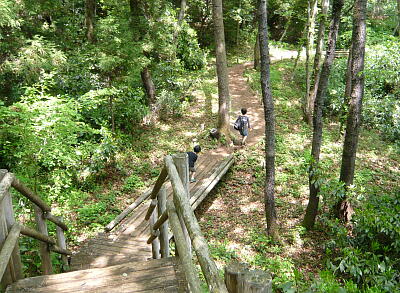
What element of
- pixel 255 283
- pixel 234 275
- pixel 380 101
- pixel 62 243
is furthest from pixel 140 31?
pixel 255 283

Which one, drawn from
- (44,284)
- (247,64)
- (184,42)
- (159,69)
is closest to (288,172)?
(159,69)

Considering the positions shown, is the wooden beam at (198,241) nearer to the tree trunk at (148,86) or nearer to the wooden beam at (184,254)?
the wooden beam at (184,254)

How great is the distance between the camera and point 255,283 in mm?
1489

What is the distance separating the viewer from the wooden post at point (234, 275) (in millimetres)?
1584

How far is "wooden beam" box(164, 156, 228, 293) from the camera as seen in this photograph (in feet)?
5.87

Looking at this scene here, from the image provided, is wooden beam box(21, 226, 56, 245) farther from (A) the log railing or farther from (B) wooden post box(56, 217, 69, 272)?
(A) the log railing

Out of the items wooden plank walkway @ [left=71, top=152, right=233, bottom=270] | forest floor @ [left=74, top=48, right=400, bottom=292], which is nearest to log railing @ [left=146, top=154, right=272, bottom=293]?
wooden plank walkway @ [left=71, top=152, right=233, bottom=270]

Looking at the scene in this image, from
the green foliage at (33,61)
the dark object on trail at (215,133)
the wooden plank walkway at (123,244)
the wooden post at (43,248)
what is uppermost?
the green foliage at (33,61)

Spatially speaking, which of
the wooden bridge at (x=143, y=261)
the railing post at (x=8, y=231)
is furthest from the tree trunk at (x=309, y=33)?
the railing post at (x=8, y=231)

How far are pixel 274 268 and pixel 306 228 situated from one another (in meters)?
2.05

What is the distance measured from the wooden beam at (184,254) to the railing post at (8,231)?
66.8 inches

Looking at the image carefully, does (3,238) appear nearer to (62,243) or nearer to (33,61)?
(62,243)

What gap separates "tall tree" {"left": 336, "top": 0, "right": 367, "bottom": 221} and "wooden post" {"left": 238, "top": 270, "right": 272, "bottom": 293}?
22.4ft

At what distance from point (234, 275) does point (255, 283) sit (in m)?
0.14
